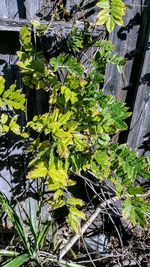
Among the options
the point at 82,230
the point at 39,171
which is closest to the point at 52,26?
the point at 39,171

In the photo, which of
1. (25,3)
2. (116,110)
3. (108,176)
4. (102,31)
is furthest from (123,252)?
(25,3)

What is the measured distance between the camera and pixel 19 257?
219 cm

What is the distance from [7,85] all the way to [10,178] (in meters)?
0.72

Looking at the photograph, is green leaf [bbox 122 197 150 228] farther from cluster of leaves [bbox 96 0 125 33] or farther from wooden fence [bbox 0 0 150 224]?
cluster of leaves [bbox 96 0 125 33]

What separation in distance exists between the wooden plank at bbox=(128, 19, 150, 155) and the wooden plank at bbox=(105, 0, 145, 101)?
58mm

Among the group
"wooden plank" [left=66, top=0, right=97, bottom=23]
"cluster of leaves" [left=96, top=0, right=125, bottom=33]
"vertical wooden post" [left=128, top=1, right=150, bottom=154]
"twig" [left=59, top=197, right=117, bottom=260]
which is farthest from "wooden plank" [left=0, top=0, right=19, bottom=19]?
"twig" [left=59, top=197, right=117, bottom=260]

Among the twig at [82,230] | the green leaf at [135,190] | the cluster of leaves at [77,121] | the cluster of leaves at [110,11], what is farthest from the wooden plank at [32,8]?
the twig at [82,230]

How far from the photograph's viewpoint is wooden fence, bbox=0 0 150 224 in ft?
6.43

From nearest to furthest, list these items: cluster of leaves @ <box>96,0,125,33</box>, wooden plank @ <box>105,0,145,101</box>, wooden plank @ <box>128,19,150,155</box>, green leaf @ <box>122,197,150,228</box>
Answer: cluster of leaves @ <box>96,0,125,33</box> → green leaf @ <box>122,197,150,228</box> → wooden plank @ <box>105,0,145,101</box> → wooden plank @ <box>128,19,150,155</box>

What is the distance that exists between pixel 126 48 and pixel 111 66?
0.14 meters

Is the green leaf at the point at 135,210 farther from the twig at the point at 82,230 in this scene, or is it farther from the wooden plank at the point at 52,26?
the wooden plank at the point at 52,26

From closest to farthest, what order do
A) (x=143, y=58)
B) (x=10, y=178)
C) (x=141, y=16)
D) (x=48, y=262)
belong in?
(x=141, y=16) < (x=143, y=58) < (x=48, y=262) < (x=10, y=178)

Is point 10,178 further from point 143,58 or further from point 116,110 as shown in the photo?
point 143,58

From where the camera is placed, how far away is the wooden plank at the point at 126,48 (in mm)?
2080
